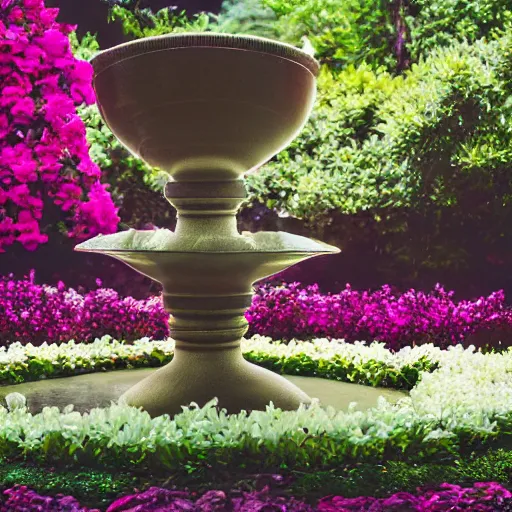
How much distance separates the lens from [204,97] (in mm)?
3719

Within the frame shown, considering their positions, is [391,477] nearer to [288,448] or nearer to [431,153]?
[288,448]

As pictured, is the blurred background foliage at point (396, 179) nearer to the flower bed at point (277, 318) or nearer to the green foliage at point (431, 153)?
the green foliage at point (431, 153)

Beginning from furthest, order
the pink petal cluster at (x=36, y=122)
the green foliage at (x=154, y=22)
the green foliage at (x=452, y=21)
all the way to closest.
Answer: the green foliage at (x=154, y=22) < the green foliage at (x=452, y=21) < the pink petal cluster at (x=36, y=122)

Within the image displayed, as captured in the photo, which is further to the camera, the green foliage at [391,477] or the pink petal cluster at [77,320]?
the pink petal cluster at [77,320]

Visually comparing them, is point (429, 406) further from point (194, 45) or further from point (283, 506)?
point (194, 45)

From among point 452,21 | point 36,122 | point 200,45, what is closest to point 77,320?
point 36,122

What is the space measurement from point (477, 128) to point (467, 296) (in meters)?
2.13

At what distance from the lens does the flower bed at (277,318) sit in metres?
7.62

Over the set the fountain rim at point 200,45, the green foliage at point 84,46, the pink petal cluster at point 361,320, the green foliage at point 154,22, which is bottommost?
the pink petal cluster at point 361,320

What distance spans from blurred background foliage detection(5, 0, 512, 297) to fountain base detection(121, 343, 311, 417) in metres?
5.57

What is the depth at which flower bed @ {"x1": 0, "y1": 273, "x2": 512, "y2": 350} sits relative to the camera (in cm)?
762

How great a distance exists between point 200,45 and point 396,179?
6.16m

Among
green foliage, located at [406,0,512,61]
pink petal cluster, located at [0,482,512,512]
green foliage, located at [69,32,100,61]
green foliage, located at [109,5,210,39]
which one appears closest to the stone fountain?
pink petal cluster, located at [0,482,512,512]

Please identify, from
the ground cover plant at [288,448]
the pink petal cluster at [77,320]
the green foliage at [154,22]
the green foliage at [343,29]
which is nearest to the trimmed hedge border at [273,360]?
the ground cover plant at [288,448]
